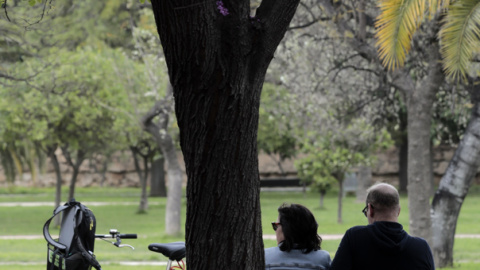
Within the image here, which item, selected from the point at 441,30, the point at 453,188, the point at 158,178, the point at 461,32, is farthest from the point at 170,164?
the point at 158,178

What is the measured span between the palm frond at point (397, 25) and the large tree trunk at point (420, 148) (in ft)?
6.97

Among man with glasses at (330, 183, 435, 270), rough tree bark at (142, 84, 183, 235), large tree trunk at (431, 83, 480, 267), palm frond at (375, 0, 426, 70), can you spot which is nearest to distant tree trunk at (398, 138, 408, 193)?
rough tree bark at (142, 84, 183, 235)

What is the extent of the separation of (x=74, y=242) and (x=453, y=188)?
9030mm

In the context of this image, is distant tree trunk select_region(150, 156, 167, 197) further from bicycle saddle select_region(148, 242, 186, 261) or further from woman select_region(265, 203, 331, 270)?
woman select_region(265, 203, 331, 270)

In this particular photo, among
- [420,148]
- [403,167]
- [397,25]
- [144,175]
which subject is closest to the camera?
[397,25]

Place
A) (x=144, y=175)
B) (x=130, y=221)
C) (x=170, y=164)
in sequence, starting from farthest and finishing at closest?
(x=144, y=175) < (x=130, y=221) < (x=170, y=164)

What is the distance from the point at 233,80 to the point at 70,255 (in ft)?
5.33

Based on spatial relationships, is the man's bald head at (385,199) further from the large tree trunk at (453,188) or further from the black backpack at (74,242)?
the large tree trunk at (453,188)

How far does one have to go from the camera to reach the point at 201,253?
14.9ft

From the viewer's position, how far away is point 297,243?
4.72m

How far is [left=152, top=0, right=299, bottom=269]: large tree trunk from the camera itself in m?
4.53

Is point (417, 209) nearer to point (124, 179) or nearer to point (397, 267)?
point (397, 267)

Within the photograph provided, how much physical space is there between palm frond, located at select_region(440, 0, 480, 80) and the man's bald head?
231 inches

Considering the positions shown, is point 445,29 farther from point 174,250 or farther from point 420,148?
point 174,250
